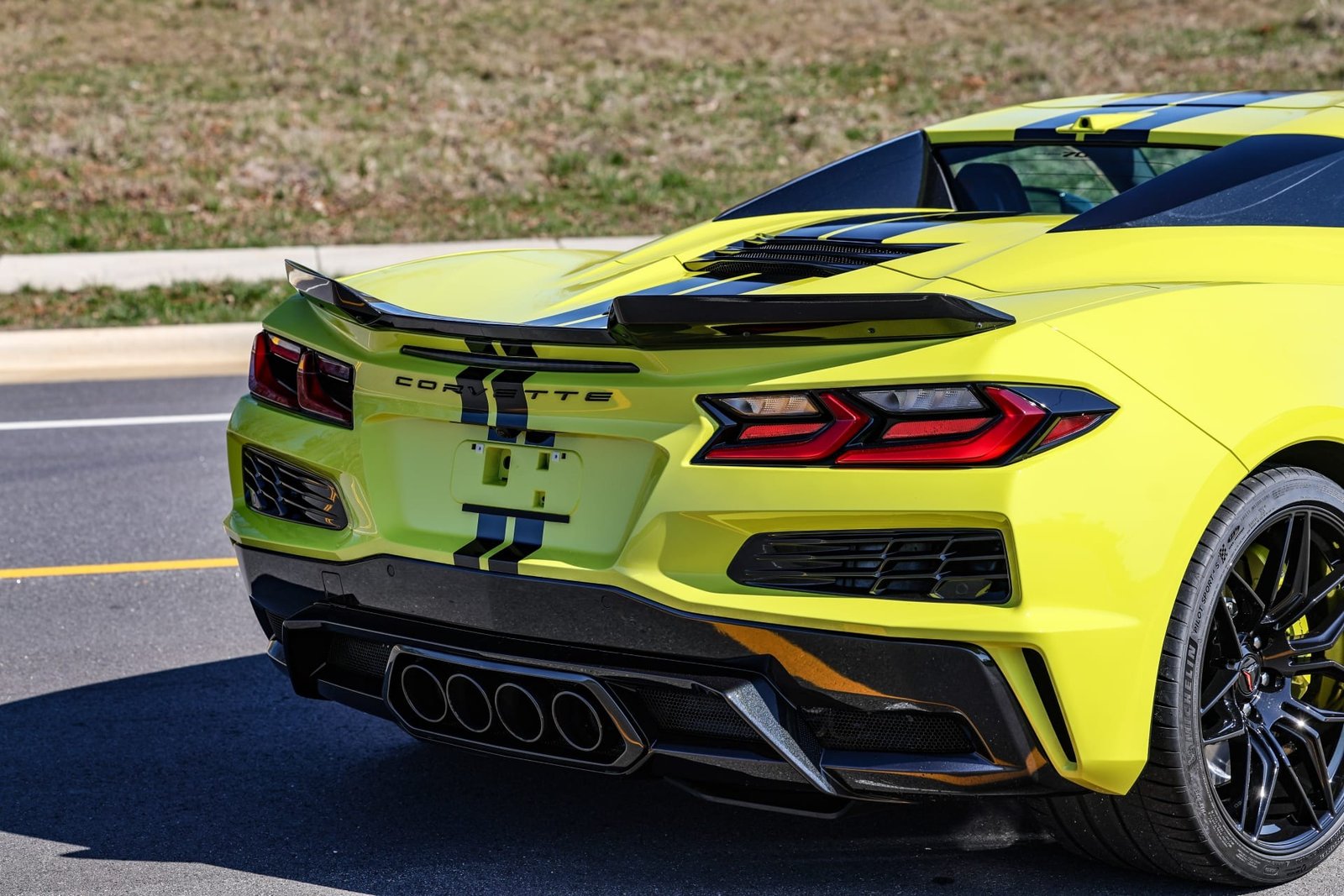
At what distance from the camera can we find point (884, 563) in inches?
104

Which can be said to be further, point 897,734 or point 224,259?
point 224,259

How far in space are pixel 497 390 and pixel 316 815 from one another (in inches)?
48.1

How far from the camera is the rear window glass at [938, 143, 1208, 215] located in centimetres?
420

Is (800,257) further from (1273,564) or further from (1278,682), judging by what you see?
(1278,682)

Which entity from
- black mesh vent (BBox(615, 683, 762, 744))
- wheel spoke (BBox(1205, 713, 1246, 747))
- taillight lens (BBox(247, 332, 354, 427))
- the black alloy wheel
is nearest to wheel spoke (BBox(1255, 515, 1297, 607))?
the black alloy wheel

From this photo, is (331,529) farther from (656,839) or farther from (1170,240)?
(1170,240)

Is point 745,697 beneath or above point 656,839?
above

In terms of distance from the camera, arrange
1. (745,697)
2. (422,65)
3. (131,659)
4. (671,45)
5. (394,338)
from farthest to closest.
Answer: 1. (671,45)
2. (422,65)
3. (131,659)
4. (394,338)
5. (745,697)

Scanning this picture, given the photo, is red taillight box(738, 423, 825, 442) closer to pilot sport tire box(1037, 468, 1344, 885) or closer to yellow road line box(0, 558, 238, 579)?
pilot sport tire box(1037, 468, 1344, 885)

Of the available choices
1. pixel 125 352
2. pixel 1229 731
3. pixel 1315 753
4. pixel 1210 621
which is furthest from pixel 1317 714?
pixel 125 352

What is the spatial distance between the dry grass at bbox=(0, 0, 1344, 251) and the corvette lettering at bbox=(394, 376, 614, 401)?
921cm

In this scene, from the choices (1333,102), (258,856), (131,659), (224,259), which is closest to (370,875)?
(258,856)

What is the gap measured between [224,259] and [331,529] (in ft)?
28.5

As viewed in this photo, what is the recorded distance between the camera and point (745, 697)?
2.69 m
